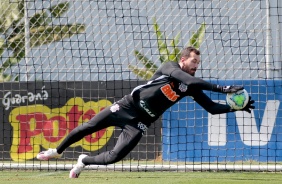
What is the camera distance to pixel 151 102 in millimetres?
10320

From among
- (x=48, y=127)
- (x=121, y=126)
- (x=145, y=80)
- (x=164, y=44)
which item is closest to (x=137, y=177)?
(x=121, y=126)

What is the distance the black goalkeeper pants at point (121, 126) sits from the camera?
10234 mm

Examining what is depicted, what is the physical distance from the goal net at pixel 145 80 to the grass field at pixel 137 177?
475 millimetres

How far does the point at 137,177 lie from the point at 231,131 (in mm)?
2782

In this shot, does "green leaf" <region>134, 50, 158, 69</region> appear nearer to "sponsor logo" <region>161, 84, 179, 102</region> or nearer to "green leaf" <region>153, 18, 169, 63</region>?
"green leaf" <region>153, 18, 169, 63</region>

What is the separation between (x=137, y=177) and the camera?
465 inches

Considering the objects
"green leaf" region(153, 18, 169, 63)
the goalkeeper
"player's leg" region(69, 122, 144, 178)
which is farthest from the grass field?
"green leaf" region(153, 18, 169, 63)

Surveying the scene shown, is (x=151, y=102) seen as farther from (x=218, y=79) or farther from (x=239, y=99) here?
(x=218, y=79)

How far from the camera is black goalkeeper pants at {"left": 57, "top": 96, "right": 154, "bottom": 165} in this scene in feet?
33.6

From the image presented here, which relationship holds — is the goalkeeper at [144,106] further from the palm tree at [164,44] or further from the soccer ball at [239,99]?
the palm tree at [164,44]

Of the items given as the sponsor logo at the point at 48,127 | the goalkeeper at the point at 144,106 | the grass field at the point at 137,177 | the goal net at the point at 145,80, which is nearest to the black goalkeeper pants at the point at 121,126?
the goalkeeper at the point at 144,106

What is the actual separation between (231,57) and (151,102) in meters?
3.81

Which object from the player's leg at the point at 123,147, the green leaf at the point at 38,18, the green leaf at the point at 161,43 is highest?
the green leaf at the point at 38,18

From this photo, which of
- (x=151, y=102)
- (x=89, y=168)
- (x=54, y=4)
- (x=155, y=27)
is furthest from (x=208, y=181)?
(x=54, y=4)
